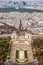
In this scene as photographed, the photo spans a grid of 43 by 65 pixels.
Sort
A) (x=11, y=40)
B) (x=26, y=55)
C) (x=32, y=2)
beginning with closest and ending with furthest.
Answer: (x=26, y=55) < (x=11, y=40) < (x=32, y=2)

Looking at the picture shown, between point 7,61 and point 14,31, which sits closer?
point 7,61

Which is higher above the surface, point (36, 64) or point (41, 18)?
point (36, 64)

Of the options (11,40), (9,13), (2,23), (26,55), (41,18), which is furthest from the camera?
(9,13)

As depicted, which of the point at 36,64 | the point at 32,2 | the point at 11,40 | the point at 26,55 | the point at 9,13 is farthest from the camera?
the point at 32,2

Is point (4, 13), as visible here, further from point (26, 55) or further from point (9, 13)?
point (26, 55)

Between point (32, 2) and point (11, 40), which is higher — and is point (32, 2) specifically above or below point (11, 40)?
below

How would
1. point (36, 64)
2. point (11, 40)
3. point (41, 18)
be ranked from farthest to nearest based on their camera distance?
point (41, 18), point (11, 40), point (36, 64)

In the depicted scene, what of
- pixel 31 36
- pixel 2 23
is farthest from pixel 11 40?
pixel 2 23

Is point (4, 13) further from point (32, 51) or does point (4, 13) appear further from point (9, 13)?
point (32, 51)

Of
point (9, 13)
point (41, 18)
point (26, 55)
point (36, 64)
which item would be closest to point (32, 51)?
point (26, 55)
